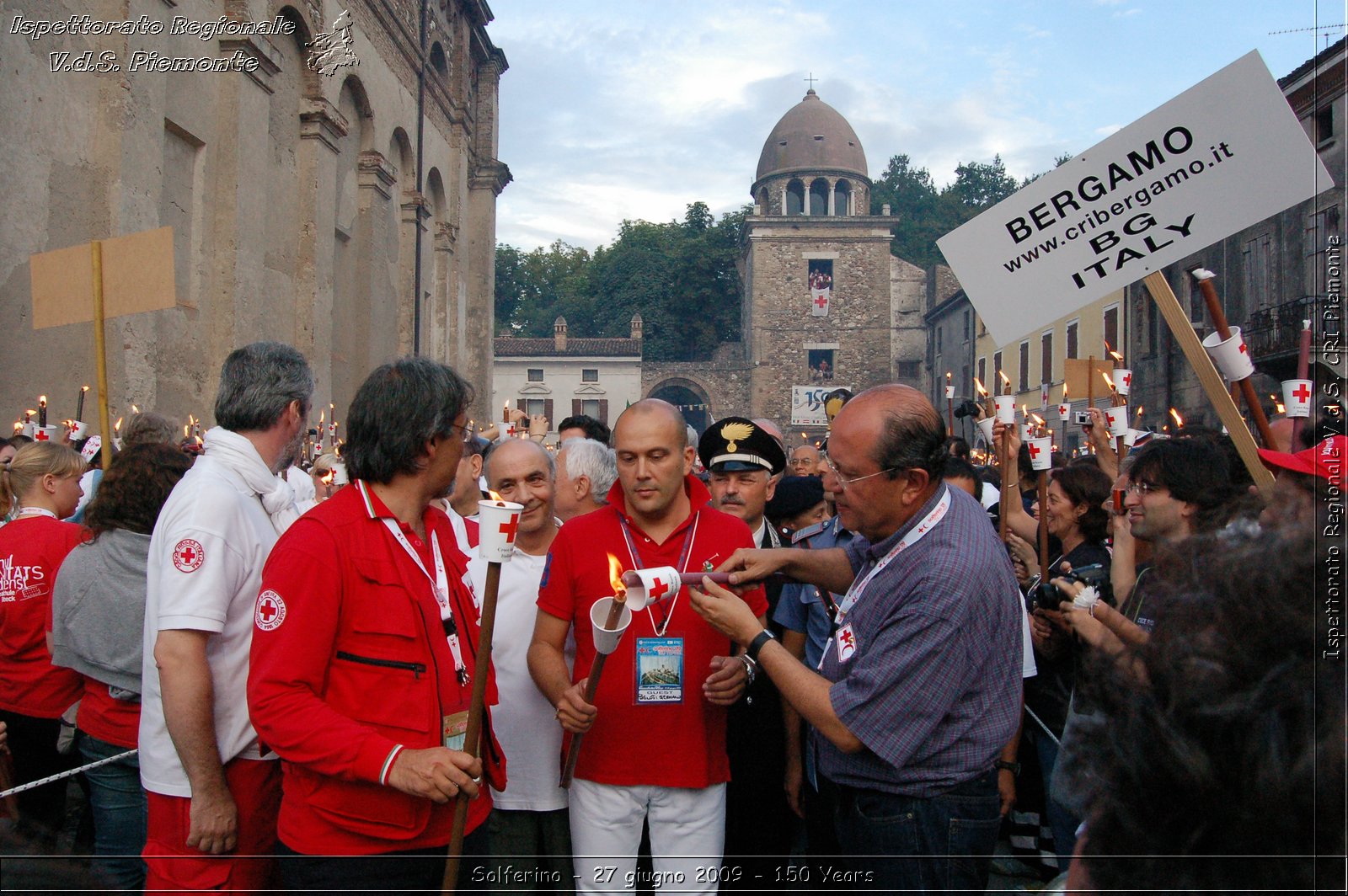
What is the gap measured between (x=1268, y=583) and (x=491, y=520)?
60.4 inches

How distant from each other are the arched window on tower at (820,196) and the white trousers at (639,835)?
6393 centimetres

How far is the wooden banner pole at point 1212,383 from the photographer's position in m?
2.86

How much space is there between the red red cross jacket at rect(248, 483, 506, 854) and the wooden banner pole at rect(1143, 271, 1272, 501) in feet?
7.54

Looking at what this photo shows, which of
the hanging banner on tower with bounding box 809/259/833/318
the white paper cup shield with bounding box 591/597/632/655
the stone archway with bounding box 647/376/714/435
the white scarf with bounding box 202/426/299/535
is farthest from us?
the hanging banner on tower with bounding box 809/259/833/318

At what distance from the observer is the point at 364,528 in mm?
2541

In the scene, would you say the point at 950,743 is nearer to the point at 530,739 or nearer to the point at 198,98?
the point at 530,739

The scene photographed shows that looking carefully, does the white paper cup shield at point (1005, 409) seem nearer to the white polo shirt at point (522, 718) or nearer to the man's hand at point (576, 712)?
the white polo shirt at point (522, 718)

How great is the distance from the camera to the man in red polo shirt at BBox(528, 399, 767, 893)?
3242mm

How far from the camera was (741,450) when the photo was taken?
468 centimetres

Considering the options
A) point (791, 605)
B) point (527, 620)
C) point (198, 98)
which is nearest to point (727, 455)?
point (791, 605)

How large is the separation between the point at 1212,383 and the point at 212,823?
320 centimetres

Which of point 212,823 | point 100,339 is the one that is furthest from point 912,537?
point 100,339

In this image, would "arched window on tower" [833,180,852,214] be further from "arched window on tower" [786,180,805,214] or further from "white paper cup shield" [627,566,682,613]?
"white paper cup shield" [627,566,682,613]

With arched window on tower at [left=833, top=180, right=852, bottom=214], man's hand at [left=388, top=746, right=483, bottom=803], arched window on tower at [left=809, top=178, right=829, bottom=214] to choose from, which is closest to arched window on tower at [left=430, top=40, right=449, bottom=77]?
man's hand at [left=388, top=746, right=483, bottom=803]
